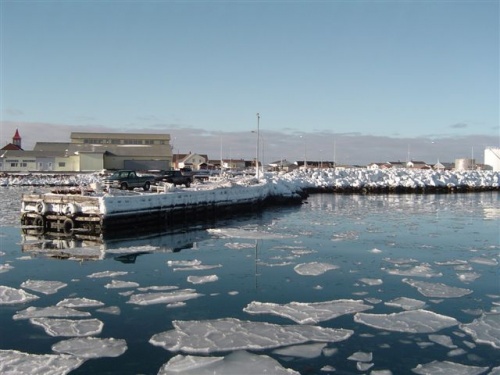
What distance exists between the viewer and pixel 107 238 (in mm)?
23109

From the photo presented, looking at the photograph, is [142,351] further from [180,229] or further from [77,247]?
[180,229]

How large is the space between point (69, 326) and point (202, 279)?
4672 mm

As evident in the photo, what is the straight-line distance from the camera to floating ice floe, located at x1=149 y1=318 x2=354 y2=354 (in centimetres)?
906

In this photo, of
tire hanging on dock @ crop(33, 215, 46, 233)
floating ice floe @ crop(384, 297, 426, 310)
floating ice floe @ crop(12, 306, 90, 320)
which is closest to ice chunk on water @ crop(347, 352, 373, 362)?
floating ice floe @ crop(384, 297, 426, 310)

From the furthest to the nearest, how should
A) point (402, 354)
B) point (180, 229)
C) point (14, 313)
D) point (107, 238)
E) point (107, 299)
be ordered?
point (180, 229) < point (107, 238) < point (107, 299) < point (14, 313) < point (402, 354)

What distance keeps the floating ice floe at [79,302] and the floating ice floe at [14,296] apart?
89cm

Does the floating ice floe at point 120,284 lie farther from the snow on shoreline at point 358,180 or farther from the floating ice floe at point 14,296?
the snow on shoreline at point 358,180

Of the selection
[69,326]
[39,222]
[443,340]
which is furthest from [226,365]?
[39,222]

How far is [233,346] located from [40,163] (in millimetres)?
88643

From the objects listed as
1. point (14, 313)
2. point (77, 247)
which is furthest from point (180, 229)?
point (14, 313)

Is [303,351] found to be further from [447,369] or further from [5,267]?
[5,267]

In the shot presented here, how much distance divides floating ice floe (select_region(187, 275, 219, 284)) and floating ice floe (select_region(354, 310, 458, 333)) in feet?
15.5

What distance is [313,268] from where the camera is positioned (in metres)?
15.6

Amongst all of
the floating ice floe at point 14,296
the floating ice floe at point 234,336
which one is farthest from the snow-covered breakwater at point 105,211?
the floating ice floe at point 234,336
